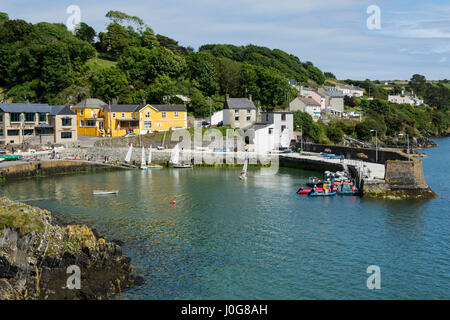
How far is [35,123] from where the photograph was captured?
64125 millimetres

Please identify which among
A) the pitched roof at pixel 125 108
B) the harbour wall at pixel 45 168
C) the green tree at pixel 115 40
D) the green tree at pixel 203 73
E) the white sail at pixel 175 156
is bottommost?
the harbour wall at pixel 45 168

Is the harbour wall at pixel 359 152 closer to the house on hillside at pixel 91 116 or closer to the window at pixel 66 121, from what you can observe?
the house on hillside at pixel 91 116

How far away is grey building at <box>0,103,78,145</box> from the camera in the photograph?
61.0m

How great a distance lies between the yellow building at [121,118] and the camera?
71.6 metres

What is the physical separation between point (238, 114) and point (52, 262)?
197ft

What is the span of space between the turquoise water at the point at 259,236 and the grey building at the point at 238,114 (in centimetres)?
3106

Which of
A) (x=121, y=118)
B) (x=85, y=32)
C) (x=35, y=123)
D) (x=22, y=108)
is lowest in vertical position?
(x=35, y=123)

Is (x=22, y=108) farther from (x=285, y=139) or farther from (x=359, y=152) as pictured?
(x=359, y=152)

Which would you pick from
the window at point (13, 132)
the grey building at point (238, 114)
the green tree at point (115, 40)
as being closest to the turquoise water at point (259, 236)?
the window at point (13, 132)

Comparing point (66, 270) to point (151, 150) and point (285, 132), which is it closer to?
point (151, 150)

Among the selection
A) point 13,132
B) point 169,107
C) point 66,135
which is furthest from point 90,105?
point 13,132

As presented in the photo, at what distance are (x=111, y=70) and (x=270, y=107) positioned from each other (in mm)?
33884

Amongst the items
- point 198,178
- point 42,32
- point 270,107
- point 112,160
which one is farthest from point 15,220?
point 42,32

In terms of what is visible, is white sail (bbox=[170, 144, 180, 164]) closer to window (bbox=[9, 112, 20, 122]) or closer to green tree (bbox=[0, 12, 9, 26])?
window (bbox=[9, 112, 20, 122])
